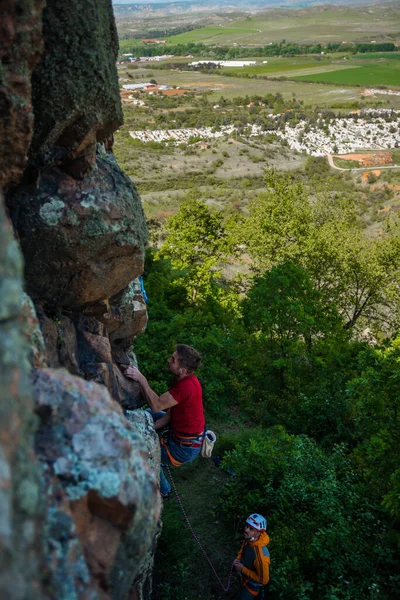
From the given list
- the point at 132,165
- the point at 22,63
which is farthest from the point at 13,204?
the point at 132,165

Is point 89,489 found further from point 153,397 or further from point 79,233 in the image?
point 153,397

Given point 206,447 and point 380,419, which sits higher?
point 206,447

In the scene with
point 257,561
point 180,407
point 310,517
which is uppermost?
point 180,407

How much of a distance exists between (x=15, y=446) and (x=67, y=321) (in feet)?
14.6

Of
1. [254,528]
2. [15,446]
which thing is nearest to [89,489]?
[15,446]

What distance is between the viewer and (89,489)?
3684 mm

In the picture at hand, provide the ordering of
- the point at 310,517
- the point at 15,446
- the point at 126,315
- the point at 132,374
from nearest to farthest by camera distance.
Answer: the point at 15,446
the point at 132,374
the point at 126,315
the point at 310,517

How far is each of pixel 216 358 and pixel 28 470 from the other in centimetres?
1414

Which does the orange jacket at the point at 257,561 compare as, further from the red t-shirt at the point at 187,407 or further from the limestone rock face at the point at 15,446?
the limestone rock face at the point at 15,446

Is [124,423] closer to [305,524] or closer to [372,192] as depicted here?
[305,524]

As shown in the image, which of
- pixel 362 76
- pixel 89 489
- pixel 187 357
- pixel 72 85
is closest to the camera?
pixel 89 489

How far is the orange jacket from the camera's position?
296 inches

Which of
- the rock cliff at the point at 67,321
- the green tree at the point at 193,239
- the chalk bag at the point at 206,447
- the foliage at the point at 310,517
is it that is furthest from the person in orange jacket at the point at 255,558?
the green tree at the point at 193,239

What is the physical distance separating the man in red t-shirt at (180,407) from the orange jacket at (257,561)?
1.61 m
